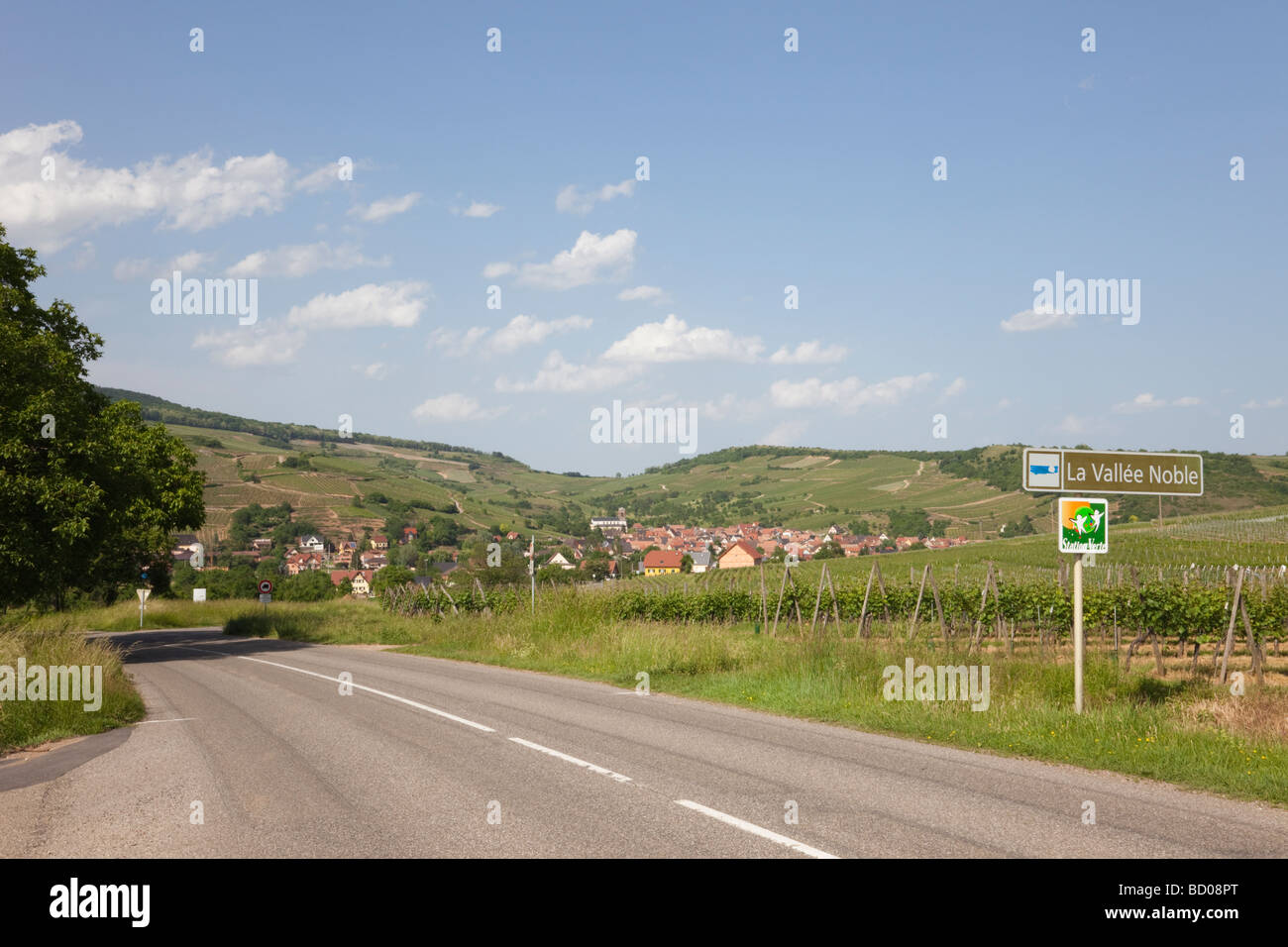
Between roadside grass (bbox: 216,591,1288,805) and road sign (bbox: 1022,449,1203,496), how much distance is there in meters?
2.67

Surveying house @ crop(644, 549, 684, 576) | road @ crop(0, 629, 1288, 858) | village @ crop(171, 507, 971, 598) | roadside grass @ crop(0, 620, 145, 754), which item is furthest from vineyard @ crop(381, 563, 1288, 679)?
house @ crop(644, 549, 684, 576)

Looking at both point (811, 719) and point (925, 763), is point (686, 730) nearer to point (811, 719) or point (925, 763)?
point (811, 719)

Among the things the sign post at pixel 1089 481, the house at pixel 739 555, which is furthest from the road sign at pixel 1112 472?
the house at pixel 739 555

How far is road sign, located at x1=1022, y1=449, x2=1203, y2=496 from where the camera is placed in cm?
1113

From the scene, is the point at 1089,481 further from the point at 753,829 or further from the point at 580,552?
the point at 580,552

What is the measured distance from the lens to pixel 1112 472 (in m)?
11.4

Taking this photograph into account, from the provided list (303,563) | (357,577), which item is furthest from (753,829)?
(357,577)

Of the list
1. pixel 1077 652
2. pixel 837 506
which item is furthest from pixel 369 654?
pixel 837 506

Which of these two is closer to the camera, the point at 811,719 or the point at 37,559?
the point at 811,719

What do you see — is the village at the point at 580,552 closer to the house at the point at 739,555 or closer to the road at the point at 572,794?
the house at the point at 739,555

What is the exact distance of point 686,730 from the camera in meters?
11.3

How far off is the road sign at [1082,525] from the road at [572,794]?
9.56ft

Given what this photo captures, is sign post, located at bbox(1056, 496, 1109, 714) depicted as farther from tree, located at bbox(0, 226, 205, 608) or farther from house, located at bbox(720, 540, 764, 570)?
house, located at bbox(720, 540, 764, 570)
